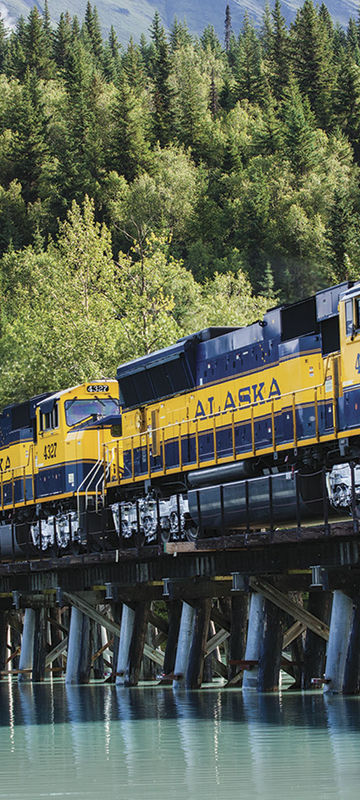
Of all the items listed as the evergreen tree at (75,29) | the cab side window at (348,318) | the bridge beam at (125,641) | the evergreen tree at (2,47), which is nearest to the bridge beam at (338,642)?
the cab side window at (348,318)

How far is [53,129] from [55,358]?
257 feet

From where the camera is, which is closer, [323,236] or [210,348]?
[210,348]

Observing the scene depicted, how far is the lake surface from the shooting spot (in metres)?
14.0

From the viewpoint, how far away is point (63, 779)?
1504 centimetres

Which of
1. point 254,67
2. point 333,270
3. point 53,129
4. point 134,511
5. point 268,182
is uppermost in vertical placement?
point 254,67

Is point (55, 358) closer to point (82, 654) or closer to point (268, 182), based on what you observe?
point (82, 654)

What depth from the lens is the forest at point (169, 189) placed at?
198 feet

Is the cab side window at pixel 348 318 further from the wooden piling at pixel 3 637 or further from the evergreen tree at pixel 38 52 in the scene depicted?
the evergreen tree at pixel 38 52

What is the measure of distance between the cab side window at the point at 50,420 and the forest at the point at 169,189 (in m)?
20.2

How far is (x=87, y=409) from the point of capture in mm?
33594

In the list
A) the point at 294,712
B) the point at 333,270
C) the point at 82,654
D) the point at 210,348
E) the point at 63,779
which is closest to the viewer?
the point at 63,779

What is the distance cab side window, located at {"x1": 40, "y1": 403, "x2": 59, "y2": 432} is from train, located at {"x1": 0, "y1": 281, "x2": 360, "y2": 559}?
0.10 ft

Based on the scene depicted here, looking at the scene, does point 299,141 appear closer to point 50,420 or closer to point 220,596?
point 50,420

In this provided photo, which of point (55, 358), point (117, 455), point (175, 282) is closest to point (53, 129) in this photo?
point (175, 282)
